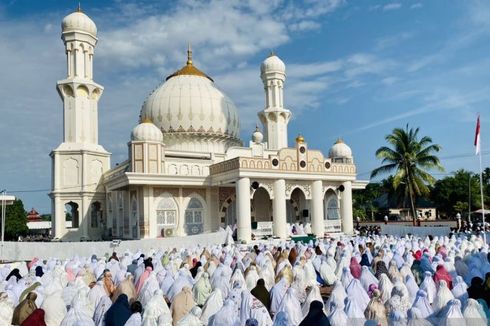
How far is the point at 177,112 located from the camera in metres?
31.4

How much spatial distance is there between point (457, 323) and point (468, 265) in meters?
6.35

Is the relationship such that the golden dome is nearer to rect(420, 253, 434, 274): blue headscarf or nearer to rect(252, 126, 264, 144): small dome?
rect(252, 126, 264, 144): small dome

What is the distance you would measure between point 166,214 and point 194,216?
180cm

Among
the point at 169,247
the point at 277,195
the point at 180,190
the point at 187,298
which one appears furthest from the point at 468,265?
the point at 180,190

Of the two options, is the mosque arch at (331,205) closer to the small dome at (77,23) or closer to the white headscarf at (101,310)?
the small dome at (77,23)

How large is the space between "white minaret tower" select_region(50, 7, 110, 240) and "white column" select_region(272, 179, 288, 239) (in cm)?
1233

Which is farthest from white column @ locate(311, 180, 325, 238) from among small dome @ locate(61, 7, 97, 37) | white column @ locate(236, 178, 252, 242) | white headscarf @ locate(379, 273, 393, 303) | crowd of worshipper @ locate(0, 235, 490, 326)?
white headscarf @ locate(379, 273, 393, 303)

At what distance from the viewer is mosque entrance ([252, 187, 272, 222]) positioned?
3000 cm

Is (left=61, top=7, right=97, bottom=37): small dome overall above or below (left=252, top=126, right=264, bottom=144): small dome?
above

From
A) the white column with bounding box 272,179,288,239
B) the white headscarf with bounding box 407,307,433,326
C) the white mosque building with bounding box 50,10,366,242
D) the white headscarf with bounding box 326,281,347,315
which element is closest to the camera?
the white headscarf with bounding box 407,307,433,326

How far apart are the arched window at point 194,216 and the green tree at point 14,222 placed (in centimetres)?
2625

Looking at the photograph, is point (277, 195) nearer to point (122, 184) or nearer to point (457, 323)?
point (122, 184)

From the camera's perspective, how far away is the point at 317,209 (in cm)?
2716

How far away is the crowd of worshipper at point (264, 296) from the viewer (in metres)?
6.08
